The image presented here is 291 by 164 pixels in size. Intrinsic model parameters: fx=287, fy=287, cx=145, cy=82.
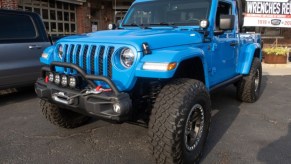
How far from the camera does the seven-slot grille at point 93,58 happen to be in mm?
2932

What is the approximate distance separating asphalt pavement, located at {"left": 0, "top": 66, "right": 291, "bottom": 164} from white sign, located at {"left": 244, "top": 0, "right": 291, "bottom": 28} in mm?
7921

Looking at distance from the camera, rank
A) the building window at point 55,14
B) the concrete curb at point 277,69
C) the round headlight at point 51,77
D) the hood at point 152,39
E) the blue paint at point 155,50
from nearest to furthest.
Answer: the blue paint at point 155,50 → the hood at point 152,39 → the round headlight at point 51,77 → the concrete curb at point 277,69 → the building window at point 55,14

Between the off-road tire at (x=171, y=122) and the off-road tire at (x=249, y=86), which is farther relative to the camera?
the off-road tire at (x=249, y=86)

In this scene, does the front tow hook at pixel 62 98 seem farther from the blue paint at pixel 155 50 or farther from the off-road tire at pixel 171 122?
the off-road tire at pixel 171 122

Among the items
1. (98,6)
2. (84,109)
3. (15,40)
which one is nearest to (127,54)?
(84,109)

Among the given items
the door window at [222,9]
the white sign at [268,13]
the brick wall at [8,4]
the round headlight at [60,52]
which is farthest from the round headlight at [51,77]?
the white sign at [268,13]

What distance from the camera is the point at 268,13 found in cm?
1236

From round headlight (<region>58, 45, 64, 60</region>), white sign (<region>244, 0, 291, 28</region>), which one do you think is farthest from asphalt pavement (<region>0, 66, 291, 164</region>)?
white sign (<region>244, 0, 291, 28</region>)

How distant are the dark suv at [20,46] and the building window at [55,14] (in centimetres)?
601

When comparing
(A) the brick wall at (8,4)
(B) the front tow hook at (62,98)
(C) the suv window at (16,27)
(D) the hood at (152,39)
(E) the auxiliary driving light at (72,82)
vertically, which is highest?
(A) the brick wall at (8,4)

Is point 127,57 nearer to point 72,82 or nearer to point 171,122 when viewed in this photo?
point 72,82

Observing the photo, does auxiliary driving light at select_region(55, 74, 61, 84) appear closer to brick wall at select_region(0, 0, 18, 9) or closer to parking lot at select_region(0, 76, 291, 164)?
parking lot at select_region(0, 76, 291, 164)

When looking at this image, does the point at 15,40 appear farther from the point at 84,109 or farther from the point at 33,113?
the point at 84,109

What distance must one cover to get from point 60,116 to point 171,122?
1.85m
